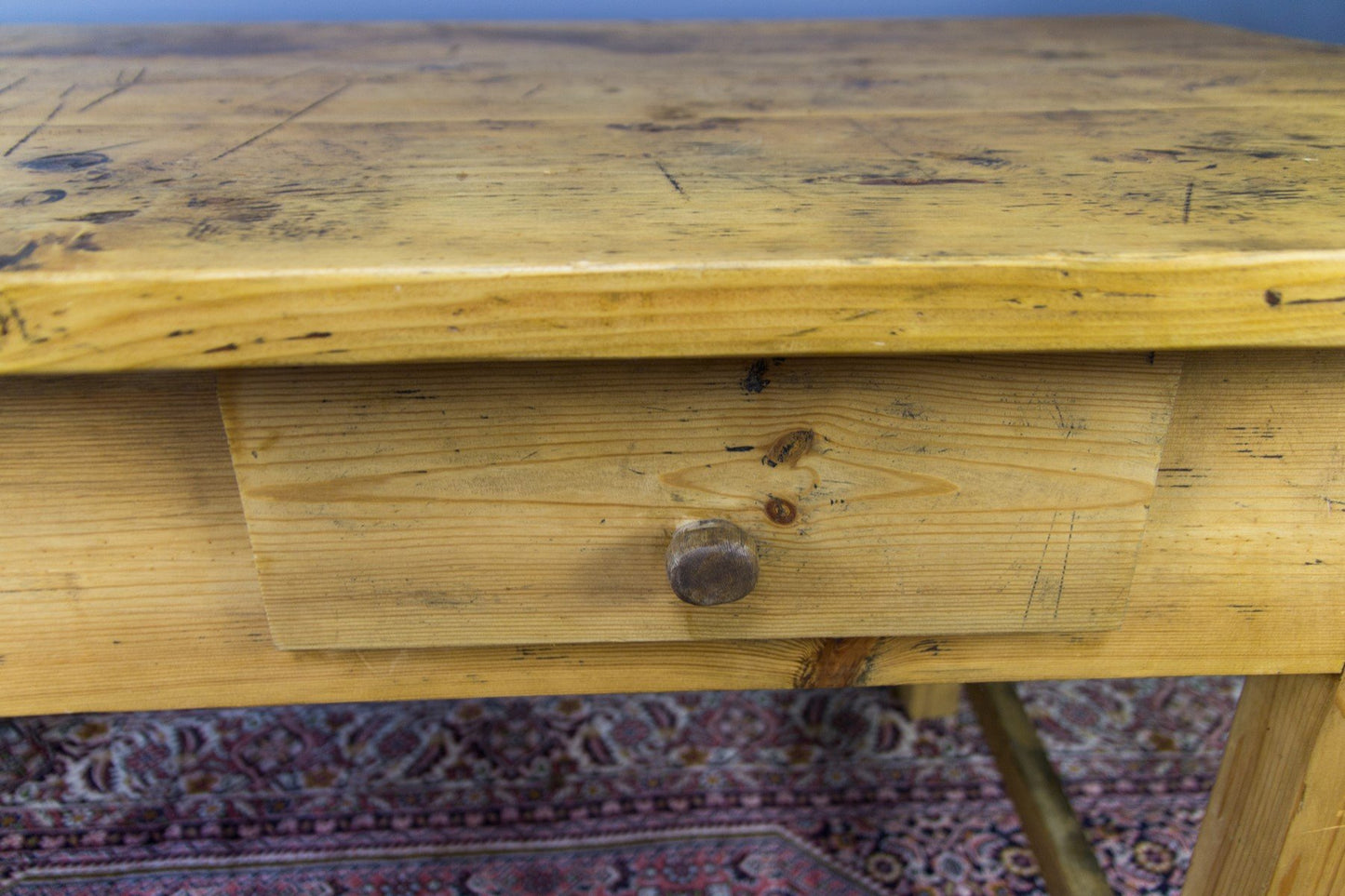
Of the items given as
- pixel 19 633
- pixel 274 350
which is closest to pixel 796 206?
pixel 274 350

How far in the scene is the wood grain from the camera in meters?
0.69

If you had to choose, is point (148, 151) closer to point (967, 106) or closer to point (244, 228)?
point (244, 228)

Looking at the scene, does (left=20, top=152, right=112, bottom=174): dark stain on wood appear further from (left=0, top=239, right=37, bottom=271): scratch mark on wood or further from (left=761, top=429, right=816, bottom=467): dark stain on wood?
(left=761, top=429, right=816, bottom=467): dark stain on wood

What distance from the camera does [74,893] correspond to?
769 mm

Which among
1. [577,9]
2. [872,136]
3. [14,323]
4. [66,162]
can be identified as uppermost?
[577,9]

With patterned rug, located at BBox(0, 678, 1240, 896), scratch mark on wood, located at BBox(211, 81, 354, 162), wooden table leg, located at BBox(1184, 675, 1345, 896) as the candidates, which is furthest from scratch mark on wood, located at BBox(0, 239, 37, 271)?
patterned rug, located at BBox(0, 678, 1240, 896)

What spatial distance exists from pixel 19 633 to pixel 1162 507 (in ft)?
1.48

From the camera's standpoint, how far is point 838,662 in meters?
0.41

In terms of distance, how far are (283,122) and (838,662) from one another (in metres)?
0.37

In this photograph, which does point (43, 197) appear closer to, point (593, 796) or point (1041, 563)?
point (1041, 563)

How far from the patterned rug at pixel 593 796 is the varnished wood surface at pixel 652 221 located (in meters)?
0.59

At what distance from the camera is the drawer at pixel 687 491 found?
33 centimetres

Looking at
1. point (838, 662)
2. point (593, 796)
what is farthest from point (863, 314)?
point (593, 796)

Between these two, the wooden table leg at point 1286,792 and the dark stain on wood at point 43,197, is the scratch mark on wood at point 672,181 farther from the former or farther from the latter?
the wooden table leg at point 1286,792
